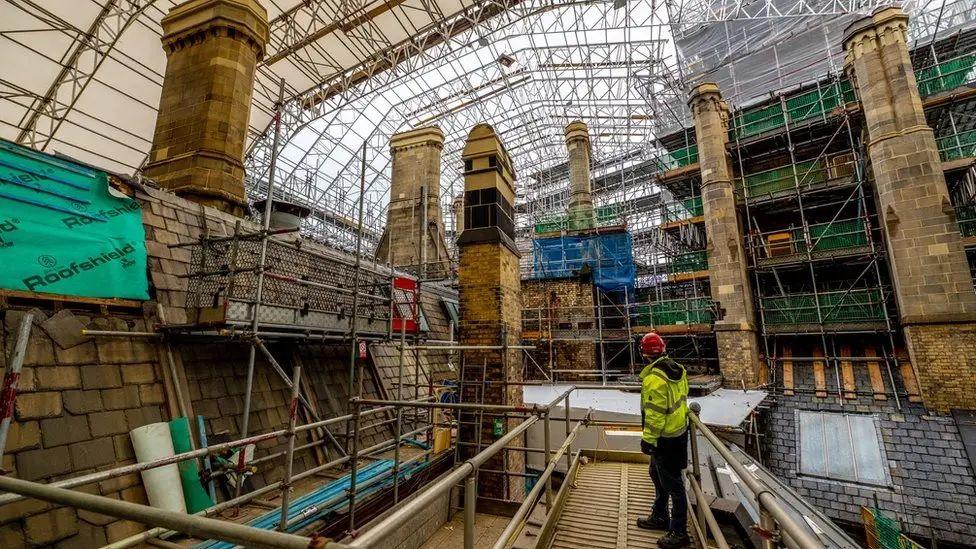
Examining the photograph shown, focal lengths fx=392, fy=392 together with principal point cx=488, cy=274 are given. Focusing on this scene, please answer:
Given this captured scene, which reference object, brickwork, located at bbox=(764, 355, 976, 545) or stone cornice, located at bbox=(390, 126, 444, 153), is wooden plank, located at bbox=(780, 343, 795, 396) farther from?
stone cornice, located at bbox=(390, 126, 444, 153)

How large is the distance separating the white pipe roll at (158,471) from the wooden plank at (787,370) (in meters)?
14.6

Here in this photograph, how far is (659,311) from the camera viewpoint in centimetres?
1530

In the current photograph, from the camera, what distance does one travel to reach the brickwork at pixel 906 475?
8430 millimetres

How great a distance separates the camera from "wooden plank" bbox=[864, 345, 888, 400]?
420 inches

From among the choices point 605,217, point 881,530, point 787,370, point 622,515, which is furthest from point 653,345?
point 605,217

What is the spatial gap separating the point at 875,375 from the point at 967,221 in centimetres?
490

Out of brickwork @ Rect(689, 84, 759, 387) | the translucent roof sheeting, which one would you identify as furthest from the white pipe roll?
brickwork @ Rect(689, 84, 759, 387)

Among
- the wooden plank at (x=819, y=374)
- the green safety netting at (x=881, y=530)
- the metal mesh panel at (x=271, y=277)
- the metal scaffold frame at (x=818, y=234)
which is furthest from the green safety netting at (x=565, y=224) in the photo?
the metal mesh panel at (x=271, y=277)

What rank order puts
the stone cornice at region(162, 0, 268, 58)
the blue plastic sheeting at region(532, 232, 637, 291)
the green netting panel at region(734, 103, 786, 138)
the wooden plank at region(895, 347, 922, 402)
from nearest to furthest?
the stone cornice at region(162, 0, 268, 58) < the wooden plank at region(895, 347, 922, 402) < the green netting panel at region(734, 103, 786, 138) < the blue plastic sheeting at region(532, 232, 637, 291)

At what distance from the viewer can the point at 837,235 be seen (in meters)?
12.7

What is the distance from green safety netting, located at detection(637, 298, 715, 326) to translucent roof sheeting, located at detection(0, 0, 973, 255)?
26.4 ft

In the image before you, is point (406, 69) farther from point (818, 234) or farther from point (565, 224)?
point (818, 234)

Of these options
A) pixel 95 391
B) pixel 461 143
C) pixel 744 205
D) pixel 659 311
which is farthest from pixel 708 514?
pixel 461 143

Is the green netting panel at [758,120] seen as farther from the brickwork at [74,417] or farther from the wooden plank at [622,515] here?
the brickwork at [74,417]
